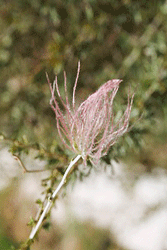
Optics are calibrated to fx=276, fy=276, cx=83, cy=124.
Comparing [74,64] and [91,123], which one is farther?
[74,64]

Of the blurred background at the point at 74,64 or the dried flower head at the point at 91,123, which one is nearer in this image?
the dried flower head at the point at 91,123

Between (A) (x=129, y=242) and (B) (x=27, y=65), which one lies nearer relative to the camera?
(B) (x=27, y=65)

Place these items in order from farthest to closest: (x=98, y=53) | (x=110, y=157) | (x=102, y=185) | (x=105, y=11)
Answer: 1. (x=102, y=185)
2. (x=98, y=53)
3. (x=105, y=11)
4. (x=110, y=157)

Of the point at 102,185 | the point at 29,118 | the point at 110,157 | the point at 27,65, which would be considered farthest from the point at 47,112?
the point at 102,185

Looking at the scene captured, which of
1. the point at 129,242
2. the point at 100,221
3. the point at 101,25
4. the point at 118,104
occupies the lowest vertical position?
the point at 129,242

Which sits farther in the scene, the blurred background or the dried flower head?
the blurred background

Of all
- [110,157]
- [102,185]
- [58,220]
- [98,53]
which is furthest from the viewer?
[58,220]

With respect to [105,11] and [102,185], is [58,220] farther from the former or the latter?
[105,11]

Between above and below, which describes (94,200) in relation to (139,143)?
below

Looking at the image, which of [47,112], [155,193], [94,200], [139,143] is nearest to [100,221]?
[94,200]

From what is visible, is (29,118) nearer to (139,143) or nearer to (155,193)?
(139,143)
